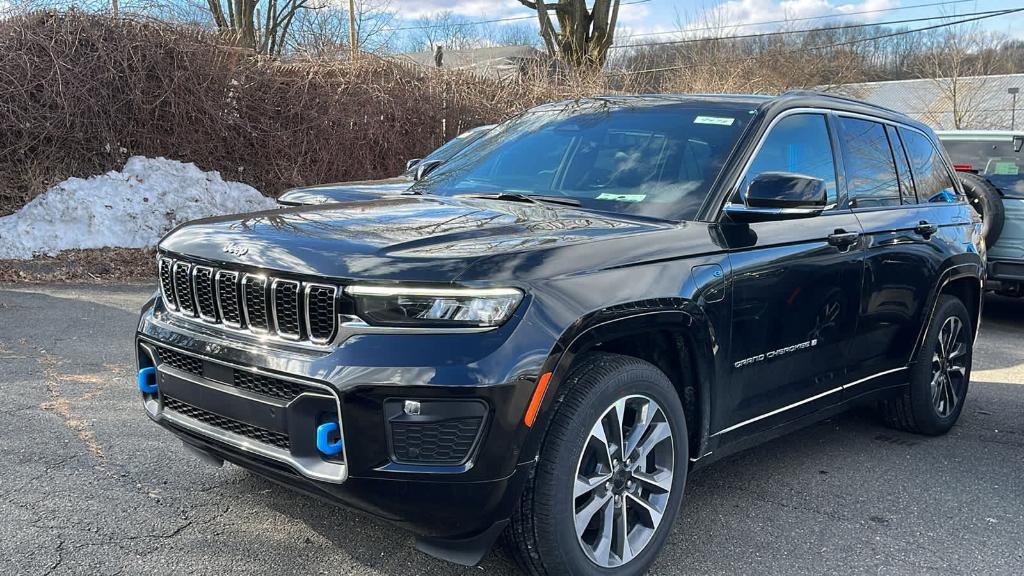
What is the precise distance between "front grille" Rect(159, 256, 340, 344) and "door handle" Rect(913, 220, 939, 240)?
11.1ft

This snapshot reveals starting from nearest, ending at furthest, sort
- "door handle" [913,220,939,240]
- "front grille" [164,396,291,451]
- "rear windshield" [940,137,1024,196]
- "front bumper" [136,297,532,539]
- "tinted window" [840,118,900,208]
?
"front bumper" [136,297,532,539] → "front grille" [164,396,291,451] → "tinted window" [840,118,900,208] → "door handle" [913,220,939,240] → "rear windshield" [940,137,1024,196]

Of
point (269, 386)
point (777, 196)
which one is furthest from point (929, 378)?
point (269, 386)

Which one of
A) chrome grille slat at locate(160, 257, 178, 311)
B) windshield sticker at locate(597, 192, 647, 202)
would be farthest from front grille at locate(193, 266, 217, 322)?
windshield sticker at locate(597, 192, 647, 202)

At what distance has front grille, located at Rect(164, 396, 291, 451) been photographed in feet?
9.09

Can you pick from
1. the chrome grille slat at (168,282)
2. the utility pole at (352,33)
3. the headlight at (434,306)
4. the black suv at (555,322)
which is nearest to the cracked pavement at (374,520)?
the black suv at (555,322)

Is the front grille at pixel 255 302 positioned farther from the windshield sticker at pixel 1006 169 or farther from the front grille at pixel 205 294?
the windshield sticker at pixel 1006 169

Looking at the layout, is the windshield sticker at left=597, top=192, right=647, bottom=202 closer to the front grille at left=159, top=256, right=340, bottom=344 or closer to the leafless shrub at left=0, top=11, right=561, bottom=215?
the front grille at left=159, top=256, right=340, bottom=344

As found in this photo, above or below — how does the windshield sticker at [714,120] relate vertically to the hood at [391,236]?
above

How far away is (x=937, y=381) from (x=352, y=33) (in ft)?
52.0

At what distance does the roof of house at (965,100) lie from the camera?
32219mm

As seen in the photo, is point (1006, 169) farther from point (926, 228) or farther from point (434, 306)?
point (434, 306)

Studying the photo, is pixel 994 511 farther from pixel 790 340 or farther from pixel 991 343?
pixel 991 343

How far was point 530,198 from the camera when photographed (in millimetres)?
3820

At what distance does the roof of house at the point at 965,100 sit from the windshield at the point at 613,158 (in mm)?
26629
